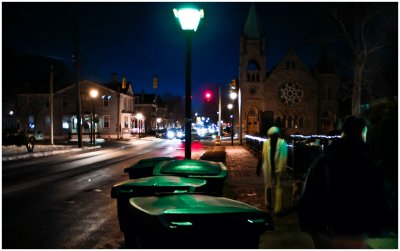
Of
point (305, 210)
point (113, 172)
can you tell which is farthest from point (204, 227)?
point (113, 172)

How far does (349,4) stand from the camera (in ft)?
102

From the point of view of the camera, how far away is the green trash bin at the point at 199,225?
3.88 metres

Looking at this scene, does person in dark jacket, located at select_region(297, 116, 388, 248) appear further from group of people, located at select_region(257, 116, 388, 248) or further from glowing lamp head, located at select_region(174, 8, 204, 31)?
glowing lamp head, located at select_region(174, 8, 204, 31)

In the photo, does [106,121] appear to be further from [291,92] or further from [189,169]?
[189,169]

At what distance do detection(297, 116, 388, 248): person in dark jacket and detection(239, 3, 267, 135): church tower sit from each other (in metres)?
68.5

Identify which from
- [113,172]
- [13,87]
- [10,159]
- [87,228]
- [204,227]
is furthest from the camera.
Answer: [13,87]

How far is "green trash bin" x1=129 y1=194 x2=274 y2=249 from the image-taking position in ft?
12.7

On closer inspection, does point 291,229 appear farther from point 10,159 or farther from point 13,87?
point 13,87

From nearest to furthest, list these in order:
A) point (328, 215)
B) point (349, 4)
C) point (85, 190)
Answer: point (328, 215)
point (85, 190)
point (349, 4)

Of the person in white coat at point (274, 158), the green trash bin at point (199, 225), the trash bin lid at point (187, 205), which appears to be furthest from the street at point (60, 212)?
the person in white coat at point (274, 158)

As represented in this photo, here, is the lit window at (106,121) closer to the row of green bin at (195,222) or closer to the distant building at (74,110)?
the distant building at (74,110)

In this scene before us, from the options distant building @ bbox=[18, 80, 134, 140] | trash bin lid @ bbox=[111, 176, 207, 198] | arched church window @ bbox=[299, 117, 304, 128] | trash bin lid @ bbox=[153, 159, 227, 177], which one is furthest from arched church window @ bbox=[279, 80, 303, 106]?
trash bin lid @ bbox=[111, 176, 207, 198]

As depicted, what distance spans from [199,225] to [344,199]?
1198mm

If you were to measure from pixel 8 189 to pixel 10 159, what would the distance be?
1276 cm
